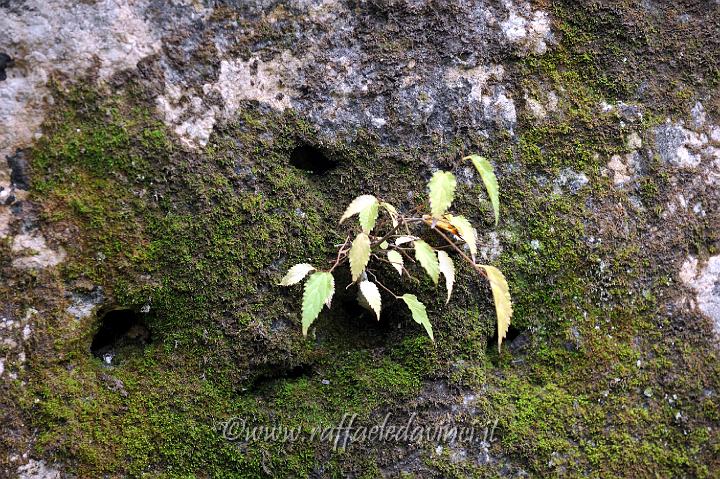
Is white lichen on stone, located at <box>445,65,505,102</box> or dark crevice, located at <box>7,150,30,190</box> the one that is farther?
white lichen on stone, located at <box>445,65,505,102</box>

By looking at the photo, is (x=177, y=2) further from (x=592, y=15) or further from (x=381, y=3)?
(x=592, y=15)

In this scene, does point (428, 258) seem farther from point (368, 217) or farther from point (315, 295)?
point (315, 295)

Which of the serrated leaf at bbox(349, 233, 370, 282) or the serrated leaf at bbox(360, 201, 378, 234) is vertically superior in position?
the serrated leaf at bbox(360, 201, 378, 234)

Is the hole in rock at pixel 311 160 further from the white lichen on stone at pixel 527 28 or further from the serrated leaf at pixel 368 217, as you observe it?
the white lichen on stone at pixel 527 28

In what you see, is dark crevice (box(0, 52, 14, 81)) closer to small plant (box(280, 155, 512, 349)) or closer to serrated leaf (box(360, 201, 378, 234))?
small plant (box(280, 155, 512, 349))

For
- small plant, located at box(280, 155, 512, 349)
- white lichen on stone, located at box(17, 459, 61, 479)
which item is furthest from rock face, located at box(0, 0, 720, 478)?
small plant, located at box(280, 155, 512, 349)

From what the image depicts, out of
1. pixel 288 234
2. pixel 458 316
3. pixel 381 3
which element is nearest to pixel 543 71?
pixel 381 3

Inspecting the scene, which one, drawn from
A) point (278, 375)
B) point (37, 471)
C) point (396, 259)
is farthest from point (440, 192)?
point (37, 471)

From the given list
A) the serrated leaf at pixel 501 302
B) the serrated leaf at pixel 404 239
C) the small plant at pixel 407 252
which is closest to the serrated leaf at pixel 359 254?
the small plant at pixel 407 252
